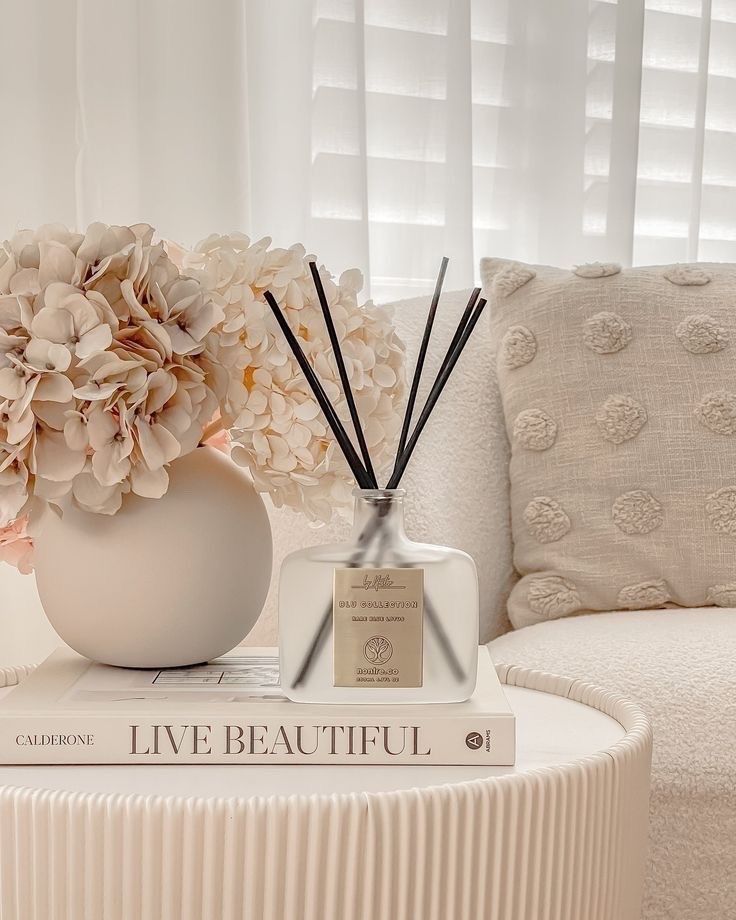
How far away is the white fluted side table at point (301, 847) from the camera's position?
54 centimetres

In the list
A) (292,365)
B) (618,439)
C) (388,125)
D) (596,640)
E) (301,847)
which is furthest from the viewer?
(388,125)

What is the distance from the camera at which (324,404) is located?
682 mm

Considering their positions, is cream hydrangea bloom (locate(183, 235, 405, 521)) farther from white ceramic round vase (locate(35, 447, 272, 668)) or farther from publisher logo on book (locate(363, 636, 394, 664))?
publisher logo on book (locate(363, 636, 394, 664))

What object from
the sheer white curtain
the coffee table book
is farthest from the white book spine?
the sheer white curtain

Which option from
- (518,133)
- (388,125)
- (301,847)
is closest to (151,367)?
(301,847)

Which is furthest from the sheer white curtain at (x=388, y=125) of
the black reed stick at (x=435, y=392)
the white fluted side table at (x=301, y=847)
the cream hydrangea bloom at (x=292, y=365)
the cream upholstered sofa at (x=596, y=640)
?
the white fluted side table at (x=301, y=847)

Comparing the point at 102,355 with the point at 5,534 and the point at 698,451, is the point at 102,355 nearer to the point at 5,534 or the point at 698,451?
the point at 5,534

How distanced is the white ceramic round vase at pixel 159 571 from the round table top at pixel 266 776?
0.13m

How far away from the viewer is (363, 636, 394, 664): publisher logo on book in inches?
26.0

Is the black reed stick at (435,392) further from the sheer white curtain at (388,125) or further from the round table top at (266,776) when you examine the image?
the sheer white curtain at (388,125)

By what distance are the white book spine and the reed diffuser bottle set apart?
0.11ft

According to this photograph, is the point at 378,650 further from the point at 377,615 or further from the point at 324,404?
the point at 324,404

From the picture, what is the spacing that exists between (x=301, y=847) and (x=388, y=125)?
4.89 ft

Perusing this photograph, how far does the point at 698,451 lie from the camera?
1.31 meters
